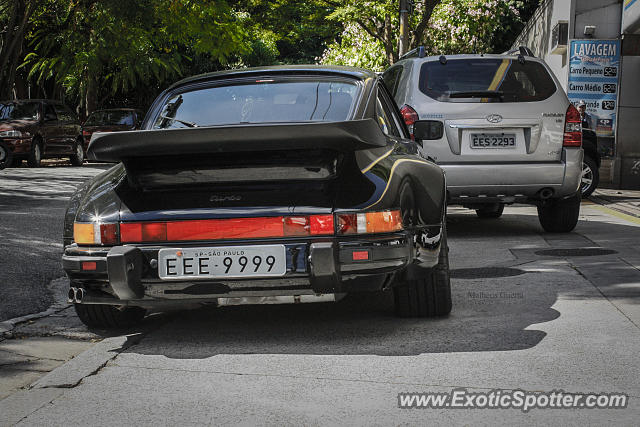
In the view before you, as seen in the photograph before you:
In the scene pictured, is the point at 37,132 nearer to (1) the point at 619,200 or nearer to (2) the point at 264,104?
(1) the point at 619,200

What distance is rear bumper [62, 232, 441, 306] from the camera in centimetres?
491

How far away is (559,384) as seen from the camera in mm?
4277

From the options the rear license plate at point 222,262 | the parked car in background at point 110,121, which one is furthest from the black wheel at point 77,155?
the rear license plate at point 222,262

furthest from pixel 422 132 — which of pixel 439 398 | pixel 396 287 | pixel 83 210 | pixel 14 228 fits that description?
pixel 14 228

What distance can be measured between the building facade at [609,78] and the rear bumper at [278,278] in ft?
47.4

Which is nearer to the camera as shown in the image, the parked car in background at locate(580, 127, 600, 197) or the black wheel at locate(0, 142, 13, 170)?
the parked car in background at locate(580, 127, 600, 197)

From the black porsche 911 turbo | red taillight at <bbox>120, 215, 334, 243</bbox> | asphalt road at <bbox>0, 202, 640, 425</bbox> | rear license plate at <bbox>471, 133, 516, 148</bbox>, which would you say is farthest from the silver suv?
red taillight at <bbox>120, 215, 334, 243</bbox>

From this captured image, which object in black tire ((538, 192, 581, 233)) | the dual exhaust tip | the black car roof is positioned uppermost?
the black car roof

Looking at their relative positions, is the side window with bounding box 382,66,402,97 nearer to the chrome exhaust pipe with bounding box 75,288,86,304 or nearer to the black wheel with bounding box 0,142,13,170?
the chrome exhaust pipe with bounding box 75,288,86,304

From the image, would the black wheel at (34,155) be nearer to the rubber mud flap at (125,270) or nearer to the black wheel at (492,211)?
the black wheel at (492,211)

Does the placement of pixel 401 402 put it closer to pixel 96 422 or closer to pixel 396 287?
pixel 96 422

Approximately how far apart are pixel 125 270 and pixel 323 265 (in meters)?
1.00

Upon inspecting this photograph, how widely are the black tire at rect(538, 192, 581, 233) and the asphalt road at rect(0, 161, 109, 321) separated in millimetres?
4957

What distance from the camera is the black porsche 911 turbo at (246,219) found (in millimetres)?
4914
